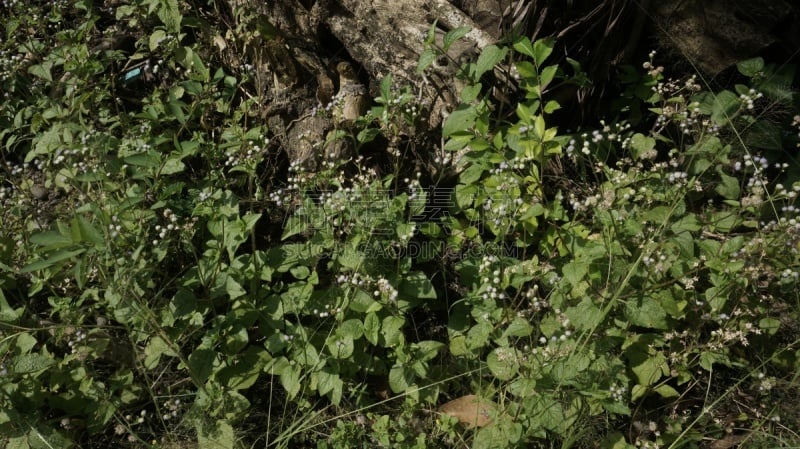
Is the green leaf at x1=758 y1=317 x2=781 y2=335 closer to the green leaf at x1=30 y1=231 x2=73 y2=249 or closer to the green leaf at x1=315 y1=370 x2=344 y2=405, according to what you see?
the green leaf at x1=315 y1=370 x2=344 y2=405

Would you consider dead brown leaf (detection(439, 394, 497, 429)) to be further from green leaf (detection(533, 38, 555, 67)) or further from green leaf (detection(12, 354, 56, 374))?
green leaf (detection(12, 354, 56, 374))

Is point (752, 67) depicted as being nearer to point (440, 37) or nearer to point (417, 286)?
point (440, 37)

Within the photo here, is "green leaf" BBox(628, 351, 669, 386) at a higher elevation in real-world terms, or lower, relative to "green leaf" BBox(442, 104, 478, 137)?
lower

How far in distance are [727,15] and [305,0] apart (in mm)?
2199

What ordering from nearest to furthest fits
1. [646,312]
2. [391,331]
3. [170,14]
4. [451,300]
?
1. [646,312]
2. [391,331]
3. [451,300]
4. [170,14]

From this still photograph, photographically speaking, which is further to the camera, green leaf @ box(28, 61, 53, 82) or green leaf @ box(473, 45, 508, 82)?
green leaf @ box(28, 61, 53, 82)

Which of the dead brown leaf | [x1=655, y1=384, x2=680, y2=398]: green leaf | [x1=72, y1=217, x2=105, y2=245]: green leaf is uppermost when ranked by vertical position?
[x1=72, y1=217, x2=105, y2=245]: green leaf

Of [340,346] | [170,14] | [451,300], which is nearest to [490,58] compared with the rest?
[451,300]

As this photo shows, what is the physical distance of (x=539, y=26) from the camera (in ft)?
9.49

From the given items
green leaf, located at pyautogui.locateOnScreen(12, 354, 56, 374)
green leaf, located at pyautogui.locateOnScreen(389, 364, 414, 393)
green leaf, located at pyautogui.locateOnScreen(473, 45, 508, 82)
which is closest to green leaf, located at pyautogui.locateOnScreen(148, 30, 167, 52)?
green leaf, located at pyautogui.locateOnScreen(12, 354, 56, 374)

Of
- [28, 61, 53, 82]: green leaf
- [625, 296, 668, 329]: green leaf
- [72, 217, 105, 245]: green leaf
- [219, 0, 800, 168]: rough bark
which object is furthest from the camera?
[28, 61, 53, 82]: green leaf

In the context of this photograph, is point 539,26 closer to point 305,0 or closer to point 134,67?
point 305,0

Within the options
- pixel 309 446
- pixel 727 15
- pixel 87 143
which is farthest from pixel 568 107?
pixel 87 143

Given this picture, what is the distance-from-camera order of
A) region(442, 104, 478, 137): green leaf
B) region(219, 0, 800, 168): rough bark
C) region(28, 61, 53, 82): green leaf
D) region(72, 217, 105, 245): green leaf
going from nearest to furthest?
1. region(72, 217, 105, 245): green leaf
2. region(442, 104, 478, 137): green leaf
3. region(219, 0, 800, 168): rough bark
4. region(28, 61, 53, 82): green leaf
